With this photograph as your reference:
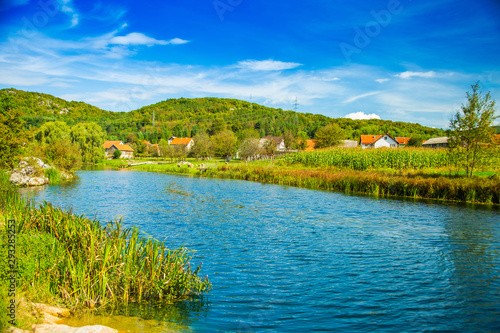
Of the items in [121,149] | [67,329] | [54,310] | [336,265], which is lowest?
[336,265]

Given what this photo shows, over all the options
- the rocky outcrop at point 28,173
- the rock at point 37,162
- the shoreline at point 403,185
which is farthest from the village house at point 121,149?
the shoreline at point 403,185

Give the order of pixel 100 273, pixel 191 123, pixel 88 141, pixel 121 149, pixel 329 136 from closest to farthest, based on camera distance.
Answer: pixel 100 273 → pixel 88 141 → pixel 329 136 → pixel 121 149 → pixel 191 123

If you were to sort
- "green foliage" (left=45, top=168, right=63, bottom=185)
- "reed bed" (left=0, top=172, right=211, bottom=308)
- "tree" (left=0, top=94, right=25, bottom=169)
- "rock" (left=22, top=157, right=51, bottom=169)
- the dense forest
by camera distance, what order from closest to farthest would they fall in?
"reed bed" (left=0, top=172, right=211, bottom=308) < "tree" (left=0, top=94, right=25, bottom=169) < "rock" (left=22, top=157, right=51, bottom=169) < "green foliage" (left=45, top=168, right=63, bottom=185) < the dense forest

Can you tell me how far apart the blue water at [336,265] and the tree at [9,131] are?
897 centimetres

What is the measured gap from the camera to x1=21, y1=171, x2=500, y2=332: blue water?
7.62m

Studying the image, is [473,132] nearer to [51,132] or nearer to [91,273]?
[91,273]

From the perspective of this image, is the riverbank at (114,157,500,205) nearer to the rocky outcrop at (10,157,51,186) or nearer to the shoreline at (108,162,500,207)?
the shoreline at (108,162,500,207)

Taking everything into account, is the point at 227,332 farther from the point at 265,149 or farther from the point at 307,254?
the point at 265,149

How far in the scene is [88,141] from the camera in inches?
3056

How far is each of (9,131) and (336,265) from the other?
84.0 feet

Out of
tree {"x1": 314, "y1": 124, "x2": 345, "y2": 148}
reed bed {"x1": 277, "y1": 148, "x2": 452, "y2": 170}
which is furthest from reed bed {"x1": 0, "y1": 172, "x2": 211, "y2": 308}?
tree {"x1": 314, "y1": 124, "x2": 345, "y2": 148}

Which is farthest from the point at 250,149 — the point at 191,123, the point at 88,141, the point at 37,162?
the point at 191,123

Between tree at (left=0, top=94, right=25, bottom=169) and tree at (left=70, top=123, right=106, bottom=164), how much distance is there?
4822 cm

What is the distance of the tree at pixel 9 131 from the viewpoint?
80.7 feet
